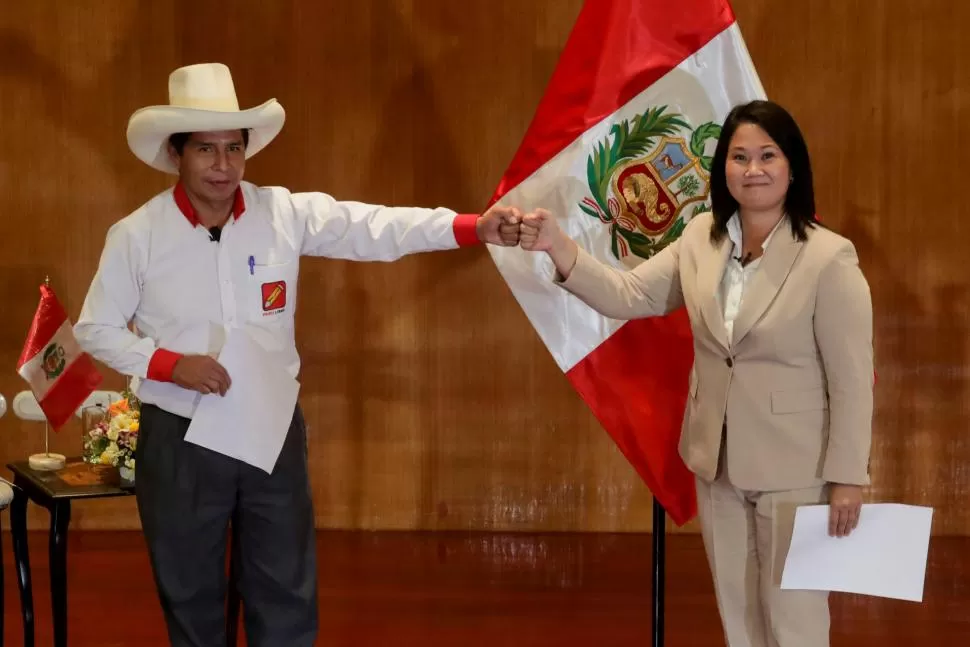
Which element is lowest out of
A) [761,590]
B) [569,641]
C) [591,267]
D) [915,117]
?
[569,641]

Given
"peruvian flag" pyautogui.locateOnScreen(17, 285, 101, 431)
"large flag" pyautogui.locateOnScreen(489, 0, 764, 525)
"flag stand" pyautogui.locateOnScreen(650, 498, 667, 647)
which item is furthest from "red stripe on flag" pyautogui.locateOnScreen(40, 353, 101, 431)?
"flag stand" pyautogui.locateOnScreen(650, 498, 667, 647)

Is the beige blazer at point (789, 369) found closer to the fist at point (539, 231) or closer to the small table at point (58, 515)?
Result: the fist at point (539, 231)

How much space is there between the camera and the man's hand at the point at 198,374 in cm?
241

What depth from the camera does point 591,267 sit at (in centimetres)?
251

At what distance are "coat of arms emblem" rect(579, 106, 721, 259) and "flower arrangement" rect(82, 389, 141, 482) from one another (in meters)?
1.34

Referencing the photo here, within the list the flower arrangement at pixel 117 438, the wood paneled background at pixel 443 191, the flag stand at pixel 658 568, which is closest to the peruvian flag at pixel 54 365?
the flower arrangement at pixel 117 438

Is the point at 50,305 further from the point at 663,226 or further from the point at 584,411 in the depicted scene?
the point at 584,411

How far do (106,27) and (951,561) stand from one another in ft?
12.6

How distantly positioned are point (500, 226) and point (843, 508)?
0.97 metres

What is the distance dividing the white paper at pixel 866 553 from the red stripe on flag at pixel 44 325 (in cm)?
211

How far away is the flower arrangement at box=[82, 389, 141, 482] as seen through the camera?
9.81 ft

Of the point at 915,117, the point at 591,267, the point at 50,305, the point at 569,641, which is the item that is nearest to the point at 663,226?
the point at 591,267

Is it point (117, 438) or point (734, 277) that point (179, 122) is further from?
point (734, 277)

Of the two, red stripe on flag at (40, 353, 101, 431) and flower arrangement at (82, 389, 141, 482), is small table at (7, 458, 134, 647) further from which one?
red stripe on flag at (40, 353, 101, 431)
